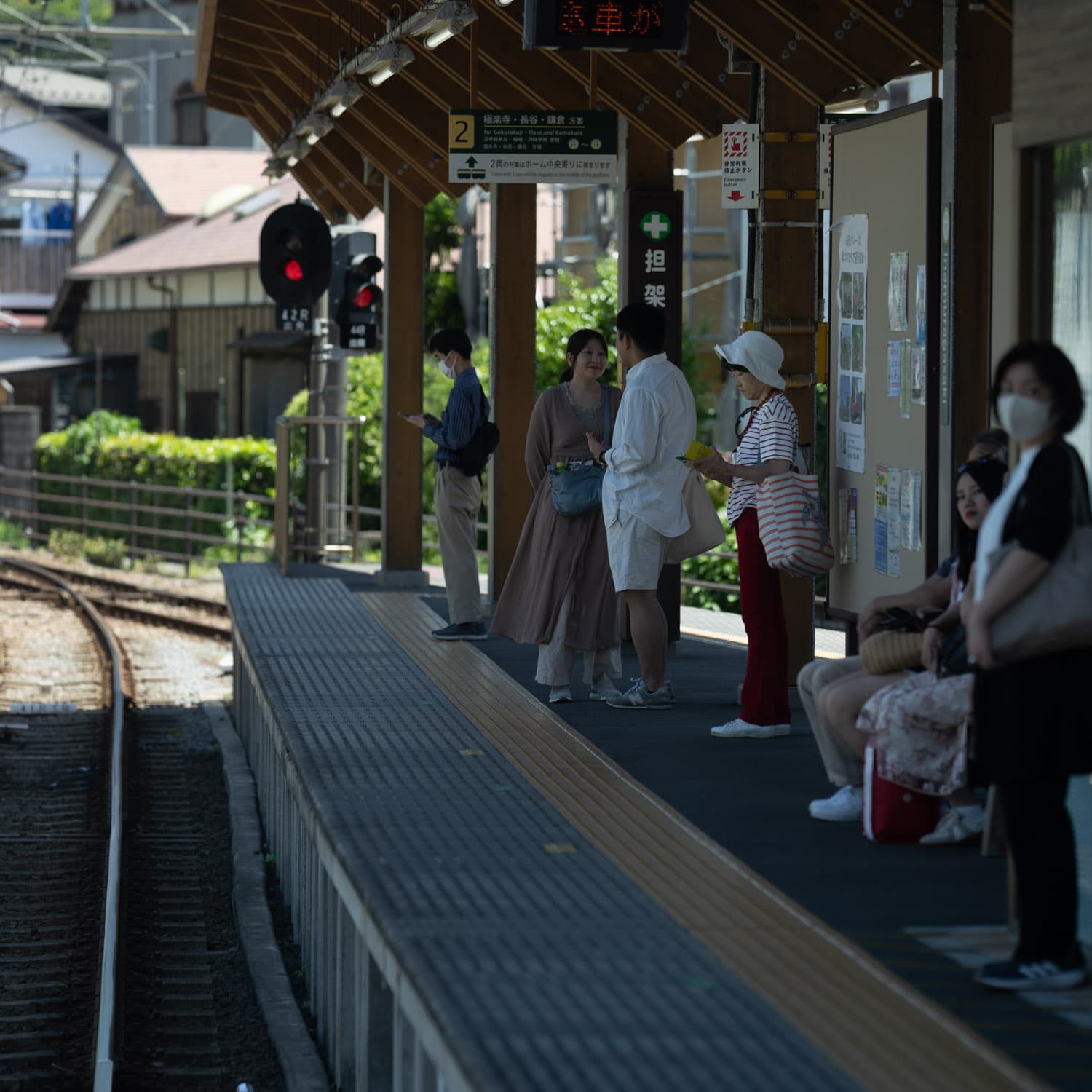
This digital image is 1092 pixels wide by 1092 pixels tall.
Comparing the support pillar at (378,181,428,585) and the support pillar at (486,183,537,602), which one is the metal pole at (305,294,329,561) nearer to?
the support pillar at (378,181,428,585)

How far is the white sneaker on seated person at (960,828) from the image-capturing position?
5.45 meters

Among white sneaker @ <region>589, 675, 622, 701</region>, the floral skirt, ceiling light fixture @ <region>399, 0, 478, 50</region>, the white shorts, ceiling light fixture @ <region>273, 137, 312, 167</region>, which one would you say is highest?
ceiling light fixture @ <region>273, 137, 312, 167</region>

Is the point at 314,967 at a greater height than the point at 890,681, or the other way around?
the point at 890,681

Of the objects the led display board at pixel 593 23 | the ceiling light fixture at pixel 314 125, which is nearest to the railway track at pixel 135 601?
the ceiling light fixture at pixel 314 125

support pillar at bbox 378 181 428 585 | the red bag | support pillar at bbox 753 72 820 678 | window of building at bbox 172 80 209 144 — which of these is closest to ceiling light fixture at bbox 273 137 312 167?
support pillar at bbox 378 181 428 585

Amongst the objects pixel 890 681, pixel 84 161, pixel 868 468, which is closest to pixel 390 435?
pixel 868 468

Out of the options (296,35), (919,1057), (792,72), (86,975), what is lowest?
(86,975)

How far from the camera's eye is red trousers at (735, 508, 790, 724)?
23.4 ft

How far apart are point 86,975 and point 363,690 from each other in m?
1.59

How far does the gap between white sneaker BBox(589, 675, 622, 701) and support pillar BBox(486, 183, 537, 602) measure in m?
2.94

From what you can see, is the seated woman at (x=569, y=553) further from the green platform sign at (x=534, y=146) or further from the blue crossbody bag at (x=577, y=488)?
the green platform sign at (x=534, y=146)

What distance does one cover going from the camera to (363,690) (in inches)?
316

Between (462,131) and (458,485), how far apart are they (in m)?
1.82

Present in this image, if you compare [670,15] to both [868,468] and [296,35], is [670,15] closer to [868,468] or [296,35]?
[868,468]
